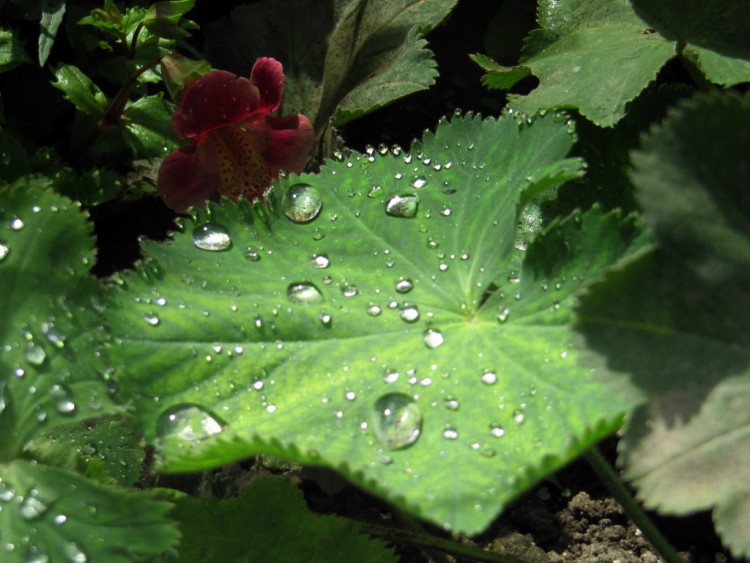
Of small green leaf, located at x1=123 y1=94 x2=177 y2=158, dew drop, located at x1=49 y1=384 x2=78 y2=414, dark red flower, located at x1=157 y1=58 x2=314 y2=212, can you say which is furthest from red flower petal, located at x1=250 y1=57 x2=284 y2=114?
dew drop, located at x1=49 y1=384 x2=78 y2=414

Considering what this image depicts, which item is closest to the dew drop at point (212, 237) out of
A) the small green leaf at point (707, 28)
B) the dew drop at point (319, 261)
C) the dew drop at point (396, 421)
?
the dew drop at point (319, 261)

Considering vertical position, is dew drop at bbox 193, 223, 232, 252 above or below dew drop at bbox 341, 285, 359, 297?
above

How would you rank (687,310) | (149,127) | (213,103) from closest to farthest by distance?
(687,310) < (213,103) < (149,127)

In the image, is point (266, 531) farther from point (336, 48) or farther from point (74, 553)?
point (336, 48)

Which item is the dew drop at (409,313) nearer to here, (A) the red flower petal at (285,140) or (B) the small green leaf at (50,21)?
(A) the red flower petal at (285,140)

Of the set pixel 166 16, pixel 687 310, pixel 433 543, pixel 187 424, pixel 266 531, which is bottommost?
pixel 433 543

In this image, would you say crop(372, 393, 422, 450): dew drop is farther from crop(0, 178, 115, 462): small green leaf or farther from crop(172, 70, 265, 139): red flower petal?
crop(172, 70, 265, 139): red flower petal

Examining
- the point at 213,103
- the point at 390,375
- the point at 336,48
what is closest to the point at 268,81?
the point at 213,103
